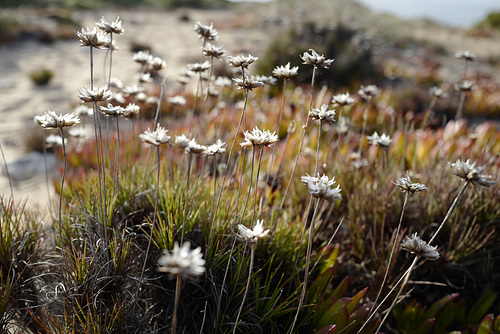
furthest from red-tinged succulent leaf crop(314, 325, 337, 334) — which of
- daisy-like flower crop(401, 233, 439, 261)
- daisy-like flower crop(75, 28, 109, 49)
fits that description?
daisy-like flower crop(75, 28, 109, 49)

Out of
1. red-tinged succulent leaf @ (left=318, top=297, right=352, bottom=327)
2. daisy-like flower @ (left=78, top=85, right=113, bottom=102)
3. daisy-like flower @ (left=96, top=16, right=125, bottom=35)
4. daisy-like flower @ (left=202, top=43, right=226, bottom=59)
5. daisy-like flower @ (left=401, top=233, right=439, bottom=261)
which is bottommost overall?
red-tinged succulent leaf @ (left=318, top=297, right=352, bottom=327)

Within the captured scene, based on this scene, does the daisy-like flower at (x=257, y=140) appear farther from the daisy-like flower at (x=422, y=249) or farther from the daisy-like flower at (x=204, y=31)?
the daisy-like flower at (x=204, y=31)

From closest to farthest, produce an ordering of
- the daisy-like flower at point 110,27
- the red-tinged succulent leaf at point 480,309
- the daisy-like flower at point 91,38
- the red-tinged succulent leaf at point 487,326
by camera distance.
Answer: the daisy-like flower at point 91,38 → the daisy-like flower at point 110,27 → the red-tinged succulent leaf at point 487,326 → the red-tinged succulent leaf at point 480,309

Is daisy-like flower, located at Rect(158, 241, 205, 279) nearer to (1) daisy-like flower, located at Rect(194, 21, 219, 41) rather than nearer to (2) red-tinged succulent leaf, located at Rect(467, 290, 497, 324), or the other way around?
(1) daisy-like flower, located at Rect(194, 21, 219, 41)

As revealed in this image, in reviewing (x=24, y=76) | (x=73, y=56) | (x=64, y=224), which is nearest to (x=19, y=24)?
(x=73, y=56)

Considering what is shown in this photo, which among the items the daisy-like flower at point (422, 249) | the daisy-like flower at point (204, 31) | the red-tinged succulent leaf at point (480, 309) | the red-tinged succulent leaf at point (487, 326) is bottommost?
the red-tinged succulent leaf at point (480, 309)

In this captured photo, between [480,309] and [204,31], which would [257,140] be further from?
[480,309]

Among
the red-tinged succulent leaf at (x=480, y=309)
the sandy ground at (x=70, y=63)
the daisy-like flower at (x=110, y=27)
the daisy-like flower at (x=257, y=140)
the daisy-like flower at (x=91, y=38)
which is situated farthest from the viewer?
the sandy ground at (x=70, y=63)

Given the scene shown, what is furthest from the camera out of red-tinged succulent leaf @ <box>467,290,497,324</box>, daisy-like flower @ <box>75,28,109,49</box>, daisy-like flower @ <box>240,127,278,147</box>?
red-tinged succulent leaf @ <box>467,290,497,324</box>

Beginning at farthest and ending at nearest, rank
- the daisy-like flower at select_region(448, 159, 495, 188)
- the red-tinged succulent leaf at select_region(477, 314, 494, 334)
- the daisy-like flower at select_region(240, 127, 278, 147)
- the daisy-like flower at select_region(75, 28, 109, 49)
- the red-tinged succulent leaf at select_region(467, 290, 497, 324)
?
1. the red-tinged succulent leaf at select_region(467, 290, 497, 324)
2. the red-tinged succulent leaf at select_region(477, 314, 494, 334)
3. the daisy-like flower at select_region(75, 28, 109, 49)
4. the daisy-like flower at select_region(240, 127, 278, 147)
5. the daisy-like flower at select_region(448, 159, 495, 188)

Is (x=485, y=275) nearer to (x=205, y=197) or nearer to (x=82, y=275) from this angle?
(x=205, y=197)

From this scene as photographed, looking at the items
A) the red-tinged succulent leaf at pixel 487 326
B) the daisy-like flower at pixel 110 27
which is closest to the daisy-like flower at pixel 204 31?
the daisy-like flower at pixel 110 27
